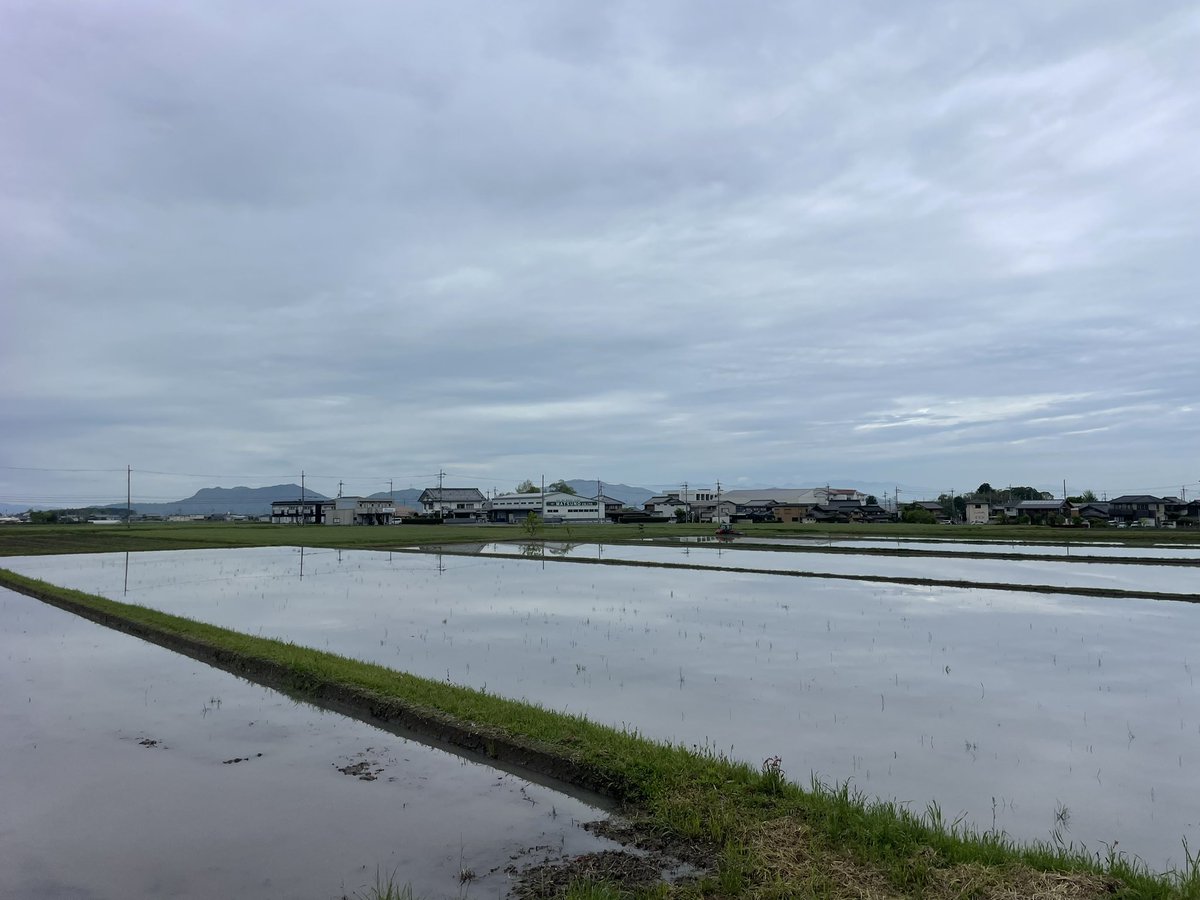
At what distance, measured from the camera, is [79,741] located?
23.3 feet

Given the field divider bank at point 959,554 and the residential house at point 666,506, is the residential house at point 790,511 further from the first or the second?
the field divider bank at point 959,554

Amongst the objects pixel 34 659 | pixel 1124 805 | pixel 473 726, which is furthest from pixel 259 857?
pixel 34 659

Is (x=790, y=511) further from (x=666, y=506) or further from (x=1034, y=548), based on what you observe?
(x=1034, y=548)

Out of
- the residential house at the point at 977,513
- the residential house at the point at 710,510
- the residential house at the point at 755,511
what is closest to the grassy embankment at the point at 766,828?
the residential house at the point at 755,511

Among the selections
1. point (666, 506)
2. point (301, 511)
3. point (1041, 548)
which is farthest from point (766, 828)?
point (301, 511)

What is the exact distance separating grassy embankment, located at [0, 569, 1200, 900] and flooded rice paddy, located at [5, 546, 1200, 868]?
2.09ft

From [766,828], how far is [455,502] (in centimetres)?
10800

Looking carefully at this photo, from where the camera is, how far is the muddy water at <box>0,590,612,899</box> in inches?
180

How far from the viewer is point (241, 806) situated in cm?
558

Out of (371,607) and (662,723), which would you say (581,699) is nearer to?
(662,723)

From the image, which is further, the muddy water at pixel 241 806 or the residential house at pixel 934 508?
the residential house at pixel 934 508

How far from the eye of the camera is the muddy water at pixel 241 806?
15.0ft

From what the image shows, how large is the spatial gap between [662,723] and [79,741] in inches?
219

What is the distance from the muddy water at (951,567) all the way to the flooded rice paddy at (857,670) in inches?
135
